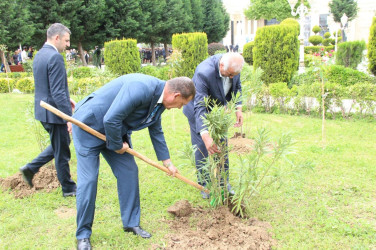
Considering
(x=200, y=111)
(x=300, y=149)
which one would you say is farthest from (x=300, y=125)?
(x=200, y=111)

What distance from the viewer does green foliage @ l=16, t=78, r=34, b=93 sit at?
13.3 meters

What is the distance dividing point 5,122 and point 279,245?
8.07 metres

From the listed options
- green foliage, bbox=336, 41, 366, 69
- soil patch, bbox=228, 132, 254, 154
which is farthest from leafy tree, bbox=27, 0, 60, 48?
soil patch, bbox=228, 132, 254, 154

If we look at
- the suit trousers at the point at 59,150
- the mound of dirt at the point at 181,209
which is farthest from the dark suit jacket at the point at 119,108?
the mound of dirt at the point at 181,209

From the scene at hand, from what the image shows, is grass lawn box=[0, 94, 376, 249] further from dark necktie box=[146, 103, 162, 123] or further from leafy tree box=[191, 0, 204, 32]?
leafy tree box=[191, 0, 204, 32]

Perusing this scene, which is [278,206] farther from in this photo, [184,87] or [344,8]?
[344,8]

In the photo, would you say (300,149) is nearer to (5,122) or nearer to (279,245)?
(279,245)

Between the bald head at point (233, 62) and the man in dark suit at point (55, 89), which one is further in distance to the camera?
the man in dark suit at point (55, 89)

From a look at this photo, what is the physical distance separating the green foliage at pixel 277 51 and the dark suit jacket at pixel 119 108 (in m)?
7.64

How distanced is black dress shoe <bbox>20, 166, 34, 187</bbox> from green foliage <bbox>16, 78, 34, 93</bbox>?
33.7ft

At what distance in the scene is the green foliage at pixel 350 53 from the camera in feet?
51.6

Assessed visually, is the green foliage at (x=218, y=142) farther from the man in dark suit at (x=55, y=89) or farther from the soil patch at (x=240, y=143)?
the soil patch at (x=240, y=143)

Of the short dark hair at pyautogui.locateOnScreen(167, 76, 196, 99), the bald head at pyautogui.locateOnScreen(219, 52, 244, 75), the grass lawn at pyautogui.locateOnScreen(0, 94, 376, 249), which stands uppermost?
the bald head at pyautogui.locateOnScreen(219, 52, 244, 75)

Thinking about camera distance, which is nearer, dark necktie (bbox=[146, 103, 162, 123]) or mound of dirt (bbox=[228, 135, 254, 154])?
dark necktie (bbox=[146, 103, 162, 123])
